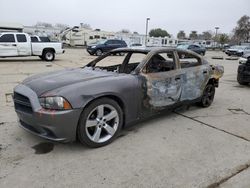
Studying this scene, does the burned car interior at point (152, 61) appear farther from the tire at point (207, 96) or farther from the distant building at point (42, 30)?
the distant building at point (42, 30)

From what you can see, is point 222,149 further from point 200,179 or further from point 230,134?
point 200,179

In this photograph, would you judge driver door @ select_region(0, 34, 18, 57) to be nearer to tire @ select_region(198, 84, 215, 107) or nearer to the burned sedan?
the burned sedan

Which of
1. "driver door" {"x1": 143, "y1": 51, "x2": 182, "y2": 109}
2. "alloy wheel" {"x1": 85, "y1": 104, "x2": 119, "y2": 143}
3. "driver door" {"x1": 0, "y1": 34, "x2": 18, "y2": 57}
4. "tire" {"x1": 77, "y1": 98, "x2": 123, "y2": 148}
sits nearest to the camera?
"tire" {"x1": 77, "y1": 98, "x2": 123, "y2": 148}

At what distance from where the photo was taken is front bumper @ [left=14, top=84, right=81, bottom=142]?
328 cm

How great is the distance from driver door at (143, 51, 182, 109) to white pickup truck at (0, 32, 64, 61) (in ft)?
43.4

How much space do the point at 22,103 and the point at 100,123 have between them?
3.74 ft

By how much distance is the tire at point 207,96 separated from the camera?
5.87m

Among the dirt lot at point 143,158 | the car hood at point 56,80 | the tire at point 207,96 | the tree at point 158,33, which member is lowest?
the dirt lot at point 143,158

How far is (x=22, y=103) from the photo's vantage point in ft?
12.0

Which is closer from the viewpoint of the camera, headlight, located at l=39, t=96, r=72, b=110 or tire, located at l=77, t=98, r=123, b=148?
headlight, located at l=39, t=96, r=72, b=110

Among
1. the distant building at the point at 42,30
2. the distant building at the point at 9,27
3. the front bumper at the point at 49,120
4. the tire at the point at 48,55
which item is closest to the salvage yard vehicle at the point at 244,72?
the front bumper at the point at 49,120

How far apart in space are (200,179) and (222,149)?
0.98m

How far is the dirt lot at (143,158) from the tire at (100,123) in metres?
0.14

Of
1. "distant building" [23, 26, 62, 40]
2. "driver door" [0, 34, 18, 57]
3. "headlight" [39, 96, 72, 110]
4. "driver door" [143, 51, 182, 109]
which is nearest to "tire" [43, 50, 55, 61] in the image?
"driver door" [0, 34, 18, 57]
